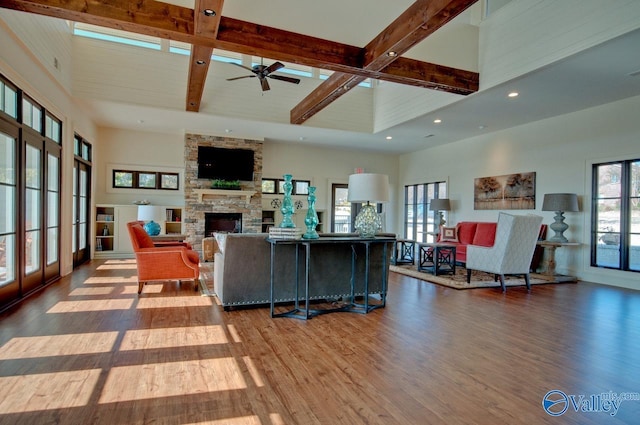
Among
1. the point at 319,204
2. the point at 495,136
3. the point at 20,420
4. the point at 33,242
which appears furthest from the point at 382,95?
the point at 20,420

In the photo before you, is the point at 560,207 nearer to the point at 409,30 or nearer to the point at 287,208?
the point at 409,30

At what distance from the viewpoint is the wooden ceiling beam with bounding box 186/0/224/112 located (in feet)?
11.5

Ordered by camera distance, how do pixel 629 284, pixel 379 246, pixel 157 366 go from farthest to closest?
pixel 629 284 → pixel 379 246 → pixel 157 366

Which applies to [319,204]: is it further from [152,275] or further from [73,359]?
[73,359]

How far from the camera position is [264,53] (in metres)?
4.56

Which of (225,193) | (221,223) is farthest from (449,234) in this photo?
(221,223)

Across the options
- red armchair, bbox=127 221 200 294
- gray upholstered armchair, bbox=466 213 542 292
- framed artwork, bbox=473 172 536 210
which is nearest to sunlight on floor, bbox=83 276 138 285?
red armchair, bbox=127 221 200 294

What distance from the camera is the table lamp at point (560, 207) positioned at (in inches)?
245

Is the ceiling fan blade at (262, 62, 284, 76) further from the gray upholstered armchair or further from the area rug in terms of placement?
the area rug

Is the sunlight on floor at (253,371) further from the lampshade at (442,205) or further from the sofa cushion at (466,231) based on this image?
the lampshade at (442,205)

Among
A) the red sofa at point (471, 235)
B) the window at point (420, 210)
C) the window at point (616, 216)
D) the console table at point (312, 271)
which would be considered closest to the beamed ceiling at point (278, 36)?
the console table at point (312, 271)

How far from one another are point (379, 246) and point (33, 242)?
4418 millimetres

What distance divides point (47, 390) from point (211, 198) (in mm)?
7062

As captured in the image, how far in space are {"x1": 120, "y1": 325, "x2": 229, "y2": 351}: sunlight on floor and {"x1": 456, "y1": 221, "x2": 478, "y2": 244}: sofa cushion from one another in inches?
250
